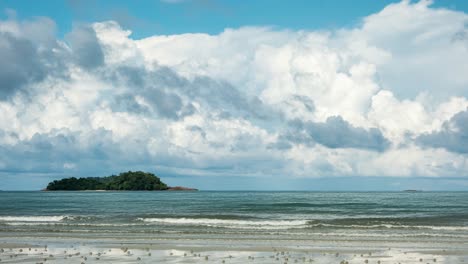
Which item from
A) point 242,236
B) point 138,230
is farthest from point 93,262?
point 138,230

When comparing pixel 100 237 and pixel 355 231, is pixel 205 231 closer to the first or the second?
pixel 100 237

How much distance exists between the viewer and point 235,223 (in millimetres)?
53562

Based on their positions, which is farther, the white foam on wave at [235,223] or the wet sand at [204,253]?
the white foam on wave at [235,223]

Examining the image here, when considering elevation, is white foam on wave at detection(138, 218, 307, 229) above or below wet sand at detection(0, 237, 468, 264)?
above

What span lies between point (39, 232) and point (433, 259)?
98.3 ft

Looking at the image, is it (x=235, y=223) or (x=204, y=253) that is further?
(x=235, y=223)

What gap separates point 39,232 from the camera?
4288 cm

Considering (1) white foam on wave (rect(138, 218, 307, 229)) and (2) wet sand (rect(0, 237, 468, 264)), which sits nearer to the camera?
(2) wet sand (rect(0, 237, 468, 264))

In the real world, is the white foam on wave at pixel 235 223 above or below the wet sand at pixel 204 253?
above

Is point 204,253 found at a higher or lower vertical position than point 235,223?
lower

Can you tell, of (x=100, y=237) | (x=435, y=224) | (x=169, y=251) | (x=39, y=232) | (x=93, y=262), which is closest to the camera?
(x=93, y=262)

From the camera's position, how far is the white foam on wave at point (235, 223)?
50.6m

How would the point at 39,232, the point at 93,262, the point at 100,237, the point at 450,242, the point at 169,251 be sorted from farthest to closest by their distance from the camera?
the point at 39,232 < the point at 100,237 < the point at 450,242 < the point at 169,251 < the point at 93,262

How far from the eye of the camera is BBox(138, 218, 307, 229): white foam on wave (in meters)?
50.6
